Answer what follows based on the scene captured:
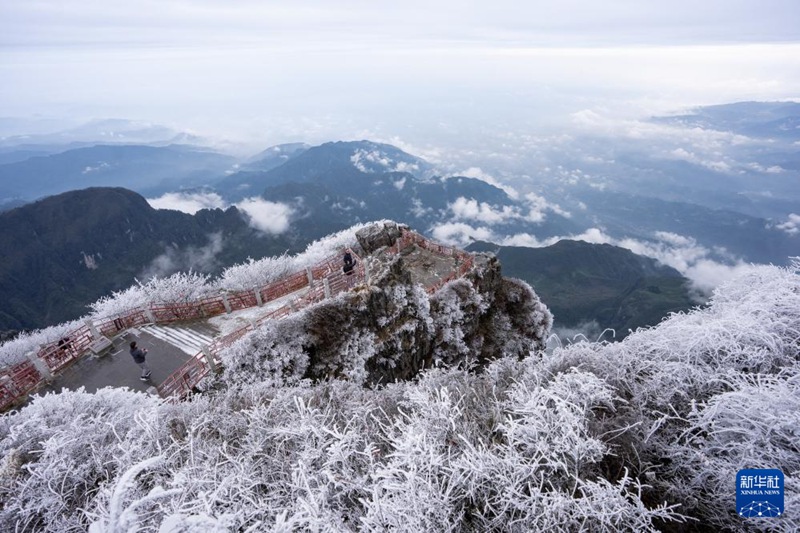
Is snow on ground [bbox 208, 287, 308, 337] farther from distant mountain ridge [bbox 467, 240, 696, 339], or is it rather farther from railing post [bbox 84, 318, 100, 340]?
distant mountain ridge [bbox 467, 240, 696, 339]

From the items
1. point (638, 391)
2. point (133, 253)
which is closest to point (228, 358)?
point (638, 391)

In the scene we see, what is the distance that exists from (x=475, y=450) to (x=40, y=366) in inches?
763

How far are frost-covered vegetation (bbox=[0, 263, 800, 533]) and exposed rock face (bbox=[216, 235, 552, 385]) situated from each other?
4.70m

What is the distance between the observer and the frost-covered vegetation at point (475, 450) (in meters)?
6.85

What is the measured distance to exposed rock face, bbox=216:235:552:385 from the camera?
17234 mm

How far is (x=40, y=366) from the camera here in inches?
619

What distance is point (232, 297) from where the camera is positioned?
21891mm

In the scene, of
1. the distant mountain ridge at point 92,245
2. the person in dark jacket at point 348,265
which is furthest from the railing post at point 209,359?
the distant mountain ridge at point 92,245

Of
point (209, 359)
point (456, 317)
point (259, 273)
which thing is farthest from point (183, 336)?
point (259, 273)

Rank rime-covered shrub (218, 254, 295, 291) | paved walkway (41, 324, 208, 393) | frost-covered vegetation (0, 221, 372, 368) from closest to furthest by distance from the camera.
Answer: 1. paved walkway (41, 324, 208, 393)
2. frost-covered vegetation (0, 221, 372, 368)
3. rime-covered shrub (218, 254, 295, 291)

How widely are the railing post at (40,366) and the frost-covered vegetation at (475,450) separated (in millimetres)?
5871

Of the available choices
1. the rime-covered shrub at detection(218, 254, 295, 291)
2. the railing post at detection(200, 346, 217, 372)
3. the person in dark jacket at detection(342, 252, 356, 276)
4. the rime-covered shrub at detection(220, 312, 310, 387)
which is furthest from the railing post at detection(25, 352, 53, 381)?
the rime-covered shrub at detection(218, 254, 295, 291)

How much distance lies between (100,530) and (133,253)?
674ft

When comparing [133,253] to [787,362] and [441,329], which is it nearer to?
→ [441,329]
